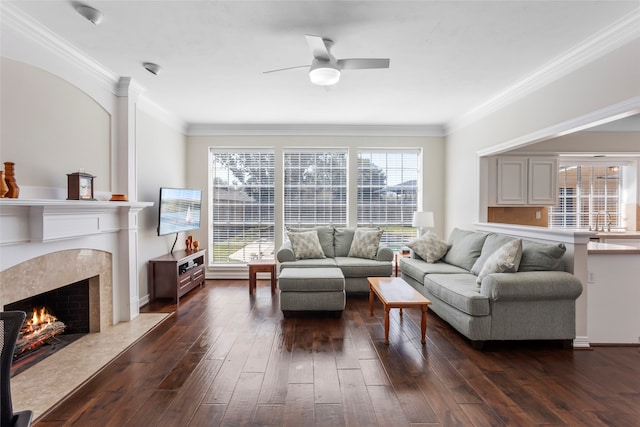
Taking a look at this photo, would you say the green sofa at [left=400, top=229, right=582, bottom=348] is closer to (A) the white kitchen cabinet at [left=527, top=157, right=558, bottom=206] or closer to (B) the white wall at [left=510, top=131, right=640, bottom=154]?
(A) the white kitchen cabinet at [left=527, top=157, right=558, bottom=206]

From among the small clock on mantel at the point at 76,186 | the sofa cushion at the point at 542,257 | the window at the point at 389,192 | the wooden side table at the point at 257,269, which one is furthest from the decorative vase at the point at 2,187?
the window at the point at 389,192

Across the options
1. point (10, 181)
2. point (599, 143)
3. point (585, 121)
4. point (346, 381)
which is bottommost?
point (346, 381)

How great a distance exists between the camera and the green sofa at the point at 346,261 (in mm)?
4594

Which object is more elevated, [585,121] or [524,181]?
[585,121]

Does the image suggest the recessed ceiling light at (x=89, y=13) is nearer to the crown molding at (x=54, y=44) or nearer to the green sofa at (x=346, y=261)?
the crown molding at (x=54, y=44)

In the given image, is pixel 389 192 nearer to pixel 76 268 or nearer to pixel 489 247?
pixel 489 247

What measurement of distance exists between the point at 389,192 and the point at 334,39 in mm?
3605

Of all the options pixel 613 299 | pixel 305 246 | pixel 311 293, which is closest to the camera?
pixel 613 299

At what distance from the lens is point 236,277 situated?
5777 millimetres

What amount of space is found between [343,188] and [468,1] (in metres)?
3.88

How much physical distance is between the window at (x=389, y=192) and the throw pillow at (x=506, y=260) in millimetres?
2704

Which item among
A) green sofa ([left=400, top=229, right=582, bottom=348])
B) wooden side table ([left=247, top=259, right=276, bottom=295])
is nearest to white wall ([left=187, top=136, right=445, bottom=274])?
wooden side table ([left=247, top=259, right=276, bottom=295])

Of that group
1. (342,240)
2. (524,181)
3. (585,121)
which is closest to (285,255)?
(342,240)

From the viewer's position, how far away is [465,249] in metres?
4.25
